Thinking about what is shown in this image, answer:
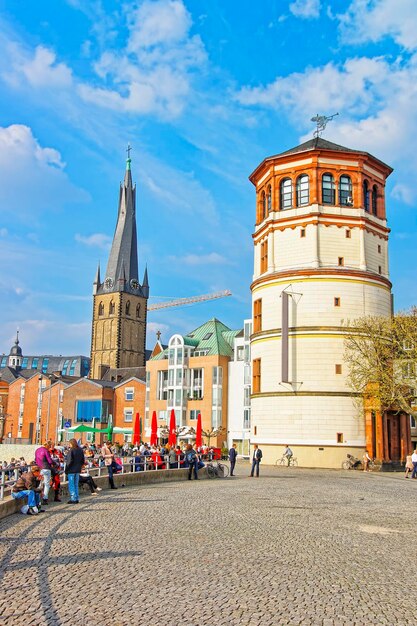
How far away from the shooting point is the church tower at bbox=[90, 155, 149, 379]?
449ft

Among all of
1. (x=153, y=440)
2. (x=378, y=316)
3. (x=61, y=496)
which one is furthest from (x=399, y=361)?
(x=61, y=496)

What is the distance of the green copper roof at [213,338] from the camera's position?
77.2m

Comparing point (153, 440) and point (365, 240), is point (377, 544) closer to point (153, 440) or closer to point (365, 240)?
point (153, 440)

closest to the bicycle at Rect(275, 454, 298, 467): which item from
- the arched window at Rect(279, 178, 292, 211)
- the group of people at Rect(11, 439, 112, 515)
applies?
the arched window at Rect(279, 178, 292, 211)

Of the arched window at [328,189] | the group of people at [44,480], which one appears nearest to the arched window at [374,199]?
the arched window at [328,189]

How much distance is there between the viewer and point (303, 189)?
4472cm

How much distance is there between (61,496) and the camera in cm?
2017

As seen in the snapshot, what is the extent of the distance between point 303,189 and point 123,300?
319ft

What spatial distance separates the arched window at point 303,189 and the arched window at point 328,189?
0.99 m

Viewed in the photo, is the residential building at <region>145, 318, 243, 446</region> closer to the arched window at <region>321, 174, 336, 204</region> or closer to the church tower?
A: the arched window at <region>321, 174, 336, 204</region>

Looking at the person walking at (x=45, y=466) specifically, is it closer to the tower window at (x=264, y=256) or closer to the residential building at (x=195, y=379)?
the tower window at (x=264, y=256)

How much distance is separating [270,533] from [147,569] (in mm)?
4435

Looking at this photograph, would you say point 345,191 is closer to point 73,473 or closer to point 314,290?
point 314,290

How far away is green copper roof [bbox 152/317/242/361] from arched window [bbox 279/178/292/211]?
31790 millimetres
